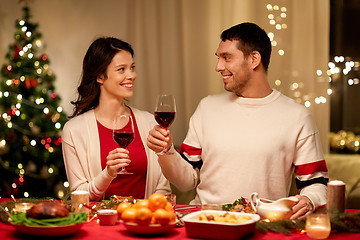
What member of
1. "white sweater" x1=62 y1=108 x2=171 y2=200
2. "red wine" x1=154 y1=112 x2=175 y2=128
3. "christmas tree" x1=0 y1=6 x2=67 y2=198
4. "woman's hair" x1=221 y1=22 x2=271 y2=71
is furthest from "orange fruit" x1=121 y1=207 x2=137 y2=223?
"christmas tree" x1=0 y1=6 x2=67 y2=198

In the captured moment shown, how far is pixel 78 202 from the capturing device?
83.0 inches

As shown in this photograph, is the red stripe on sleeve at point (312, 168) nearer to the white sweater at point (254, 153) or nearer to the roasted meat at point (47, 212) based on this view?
the white sweater at point (254, 153)

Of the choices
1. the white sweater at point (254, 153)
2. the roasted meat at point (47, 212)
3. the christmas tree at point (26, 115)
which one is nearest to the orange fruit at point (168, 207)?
the roasted meat at point (47, 212)

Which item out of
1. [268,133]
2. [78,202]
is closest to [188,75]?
[268,133]

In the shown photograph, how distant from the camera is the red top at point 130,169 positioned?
3025mm

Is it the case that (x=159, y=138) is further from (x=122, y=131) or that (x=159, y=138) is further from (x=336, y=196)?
(x=336, y=196)

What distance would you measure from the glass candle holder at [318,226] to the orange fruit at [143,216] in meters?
0.56

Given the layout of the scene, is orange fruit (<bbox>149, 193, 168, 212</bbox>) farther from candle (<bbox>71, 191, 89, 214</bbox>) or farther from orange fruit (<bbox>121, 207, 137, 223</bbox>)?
candle (<bbox>71, 191, 89, 214</bbox>)

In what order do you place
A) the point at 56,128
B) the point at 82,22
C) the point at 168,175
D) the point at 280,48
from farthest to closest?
the point at 82,22
the point at 56,128
the point at 280,48
the point at 168,175

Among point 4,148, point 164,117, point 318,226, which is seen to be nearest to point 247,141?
point 164,117

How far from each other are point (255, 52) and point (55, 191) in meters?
3.06

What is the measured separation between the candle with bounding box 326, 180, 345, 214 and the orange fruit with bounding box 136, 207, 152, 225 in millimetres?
718

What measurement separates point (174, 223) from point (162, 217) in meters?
0.08

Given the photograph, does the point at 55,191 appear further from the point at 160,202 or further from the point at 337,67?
the point at 160,202
